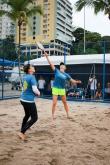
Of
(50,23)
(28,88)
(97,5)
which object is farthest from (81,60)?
(50,23)

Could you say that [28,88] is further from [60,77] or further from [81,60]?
[81,60]

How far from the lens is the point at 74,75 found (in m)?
20.8

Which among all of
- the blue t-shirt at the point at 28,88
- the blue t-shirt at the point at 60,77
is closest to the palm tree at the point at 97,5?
the blue t-shirt at the point at 60,77

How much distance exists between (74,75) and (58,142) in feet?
42.5

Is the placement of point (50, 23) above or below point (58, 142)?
above

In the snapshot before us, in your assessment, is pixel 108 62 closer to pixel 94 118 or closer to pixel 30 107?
pixel 94 118

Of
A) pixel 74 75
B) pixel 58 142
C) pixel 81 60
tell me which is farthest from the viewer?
pixel 74 75

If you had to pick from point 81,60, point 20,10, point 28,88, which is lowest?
point 28,88

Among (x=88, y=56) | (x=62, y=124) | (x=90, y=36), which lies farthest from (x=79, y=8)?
(x=90, y=36)

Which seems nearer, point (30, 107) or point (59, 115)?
point (30, 107)

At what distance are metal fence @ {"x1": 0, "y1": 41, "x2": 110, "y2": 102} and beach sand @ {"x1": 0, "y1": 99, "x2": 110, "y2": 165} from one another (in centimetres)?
722

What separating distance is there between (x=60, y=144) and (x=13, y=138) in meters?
1.08

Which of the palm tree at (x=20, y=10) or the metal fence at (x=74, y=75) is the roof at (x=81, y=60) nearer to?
the metal fence at (x=74, y=75)

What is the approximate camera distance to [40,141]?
7.99m
